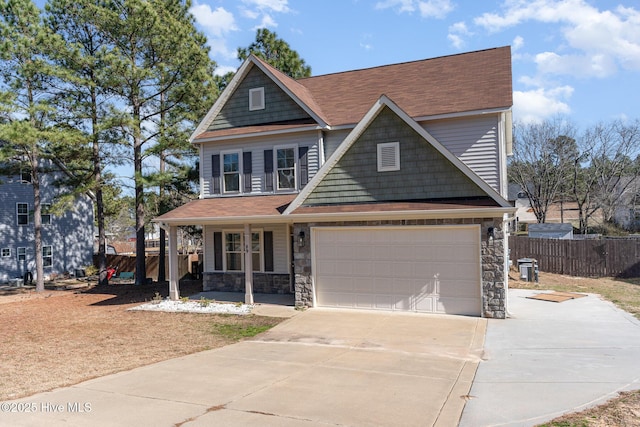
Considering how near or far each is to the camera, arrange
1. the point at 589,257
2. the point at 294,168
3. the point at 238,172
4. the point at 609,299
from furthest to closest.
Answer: the point at 589,257 → the point at 238,172 → the point at 294,168 → the point at 609,299

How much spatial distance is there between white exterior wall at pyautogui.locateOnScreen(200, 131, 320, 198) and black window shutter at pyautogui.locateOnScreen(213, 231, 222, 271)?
159 centimetres

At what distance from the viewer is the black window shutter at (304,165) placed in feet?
52.9

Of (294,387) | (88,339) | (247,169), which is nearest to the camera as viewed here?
(294,387)

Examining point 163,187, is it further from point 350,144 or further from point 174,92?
point 350,144

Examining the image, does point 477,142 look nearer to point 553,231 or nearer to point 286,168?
point 286,168

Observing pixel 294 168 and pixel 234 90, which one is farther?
pixel 234 90

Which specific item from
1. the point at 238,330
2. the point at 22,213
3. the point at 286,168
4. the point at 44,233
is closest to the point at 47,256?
the point at 44,233

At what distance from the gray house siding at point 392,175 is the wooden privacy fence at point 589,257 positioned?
1160 cm

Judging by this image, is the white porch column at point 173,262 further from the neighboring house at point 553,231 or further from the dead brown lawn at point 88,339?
the neighboring house at point 553,231

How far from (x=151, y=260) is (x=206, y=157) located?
11.6 m

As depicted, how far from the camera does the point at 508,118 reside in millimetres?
16562

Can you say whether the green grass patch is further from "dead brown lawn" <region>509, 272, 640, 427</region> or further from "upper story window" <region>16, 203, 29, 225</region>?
"upper story window" <region>16, 203, 29, 225</region>

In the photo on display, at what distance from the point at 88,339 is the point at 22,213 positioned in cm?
2068

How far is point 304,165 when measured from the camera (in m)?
16.2
